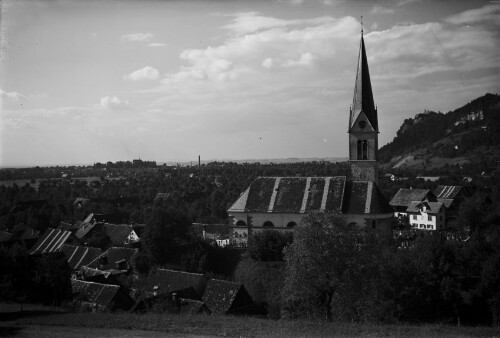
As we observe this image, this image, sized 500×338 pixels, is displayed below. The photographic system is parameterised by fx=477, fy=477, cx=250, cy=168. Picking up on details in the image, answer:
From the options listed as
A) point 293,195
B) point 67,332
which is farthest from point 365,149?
point 67,332

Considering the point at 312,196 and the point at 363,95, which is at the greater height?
the point at 363,95

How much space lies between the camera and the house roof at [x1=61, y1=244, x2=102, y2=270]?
4825 cm

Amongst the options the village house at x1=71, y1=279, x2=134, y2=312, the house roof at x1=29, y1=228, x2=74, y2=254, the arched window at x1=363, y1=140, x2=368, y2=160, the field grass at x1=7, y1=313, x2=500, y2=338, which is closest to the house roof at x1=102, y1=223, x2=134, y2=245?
the house roof at x1=29, y1=228, x2=74, y2=254

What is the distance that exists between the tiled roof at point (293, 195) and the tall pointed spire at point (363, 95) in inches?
332

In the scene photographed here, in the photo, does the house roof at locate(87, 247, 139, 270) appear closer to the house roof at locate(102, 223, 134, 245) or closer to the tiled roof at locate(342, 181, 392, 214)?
the house roof at locate(102, 223, 134, 245)

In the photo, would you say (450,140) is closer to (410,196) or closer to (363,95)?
(410,196)

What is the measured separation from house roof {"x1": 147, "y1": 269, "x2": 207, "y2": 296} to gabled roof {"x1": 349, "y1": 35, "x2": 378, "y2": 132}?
24903mm

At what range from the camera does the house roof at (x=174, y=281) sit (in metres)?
35.9

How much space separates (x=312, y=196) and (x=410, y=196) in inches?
1469

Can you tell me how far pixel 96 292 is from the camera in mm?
32188

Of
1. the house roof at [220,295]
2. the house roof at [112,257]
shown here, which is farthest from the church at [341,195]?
the house roof at [220,295]

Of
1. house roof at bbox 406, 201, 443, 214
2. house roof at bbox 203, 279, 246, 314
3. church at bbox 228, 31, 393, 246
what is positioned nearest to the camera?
house roof at bbox 203, 279, 246, 314

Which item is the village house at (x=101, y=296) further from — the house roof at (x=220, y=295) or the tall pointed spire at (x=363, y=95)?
the tall pointed spire at (x=363, y=95)

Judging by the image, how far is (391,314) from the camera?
29766mm
